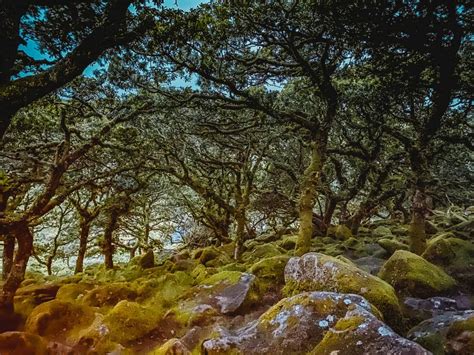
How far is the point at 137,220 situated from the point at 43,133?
11.0 m

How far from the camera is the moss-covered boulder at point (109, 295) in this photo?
9.25m

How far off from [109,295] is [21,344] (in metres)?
3.10

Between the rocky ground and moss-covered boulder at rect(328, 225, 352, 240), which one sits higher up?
moss-covered boulder at rect(328, 225, 352, 240)

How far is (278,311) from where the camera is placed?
16.8 feet

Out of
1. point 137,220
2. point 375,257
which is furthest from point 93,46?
point 137,220

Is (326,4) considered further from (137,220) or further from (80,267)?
(137,220)

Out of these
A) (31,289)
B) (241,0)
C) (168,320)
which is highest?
(241,0)

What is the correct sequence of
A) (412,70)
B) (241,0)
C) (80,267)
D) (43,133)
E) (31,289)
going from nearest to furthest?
(241,0)
(412,70)
(31,289)
(43,133)
(80,267)

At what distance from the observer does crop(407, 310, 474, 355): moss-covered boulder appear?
4.45 metres

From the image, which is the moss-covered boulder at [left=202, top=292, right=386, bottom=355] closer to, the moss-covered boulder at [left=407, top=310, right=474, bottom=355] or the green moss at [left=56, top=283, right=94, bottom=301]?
the moss-covered boulder at [left=407, top=310, right=474, bottom=355]

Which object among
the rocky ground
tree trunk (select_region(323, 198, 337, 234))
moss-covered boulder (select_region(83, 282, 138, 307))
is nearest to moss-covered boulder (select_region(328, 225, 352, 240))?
tree trunk (select_region(323, 198, 337, 234))

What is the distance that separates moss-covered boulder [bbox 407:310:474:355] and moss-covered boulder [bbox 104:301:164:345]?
18.0ft

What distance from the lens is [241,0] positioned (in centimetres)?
825

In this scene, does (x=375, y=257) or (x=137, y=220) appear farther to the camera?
(x=137, y=220)
